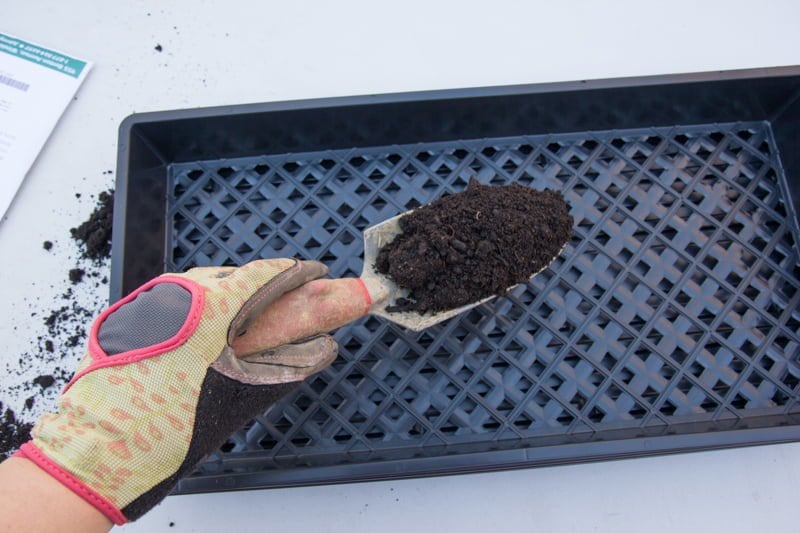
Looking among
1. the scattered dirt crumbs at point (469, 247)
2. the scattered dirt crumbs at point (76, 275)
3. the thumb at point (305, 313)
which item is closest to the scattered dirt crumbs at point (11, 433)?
the scattered dirt crumbs at point (76, 275)

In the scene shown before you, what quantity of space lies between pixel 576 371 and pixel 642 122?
0.42 metres

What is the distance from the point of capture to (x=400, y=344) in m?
0.75

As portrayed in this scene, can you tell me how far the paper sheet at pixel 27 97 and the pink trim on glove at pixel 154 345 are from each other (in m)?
0.59

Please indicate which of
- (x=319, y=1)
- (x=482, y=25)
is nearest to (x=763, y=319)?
(x=482, y=25)

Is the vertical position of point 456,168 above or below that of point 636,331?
above

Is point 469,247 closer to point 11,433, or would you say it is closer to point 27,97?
point 11,433

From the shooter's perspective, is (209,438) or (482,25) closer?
(209,438)

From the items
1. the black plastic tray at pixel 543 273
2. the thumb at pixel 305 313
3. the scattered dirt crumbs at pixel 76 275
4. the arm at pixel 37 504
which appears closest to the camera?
the arm at pixel 37 504

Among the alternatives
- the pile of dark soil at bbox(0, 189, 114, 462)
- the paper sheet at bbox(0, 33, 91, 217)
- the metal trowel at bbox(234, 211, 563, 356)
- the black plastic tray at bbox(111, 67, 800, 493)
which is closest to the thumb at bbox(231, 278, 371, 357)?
the metal trowel at bbox(234, 211, 563, 356)

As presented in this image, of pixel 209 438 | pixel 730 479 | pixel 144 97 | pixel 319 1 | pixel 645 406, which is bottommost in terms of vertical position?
pixel 730 479

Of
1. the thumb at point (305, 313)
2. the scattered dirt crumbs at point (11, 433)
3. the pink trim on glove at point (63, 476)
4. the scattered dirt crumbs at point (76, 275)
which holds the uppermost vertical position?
the scattered dirt crumbs at point (76, 275)

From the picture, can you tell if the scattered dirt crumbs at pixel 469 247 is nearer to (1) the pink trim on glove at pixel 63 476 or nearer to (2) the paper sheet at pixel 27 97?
(1) the pink trim on glove at pixel 63 476

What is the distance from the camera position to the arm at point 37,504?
0.40 meters

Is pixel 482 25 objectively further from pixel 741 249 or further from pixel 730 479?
pixel 730 479
